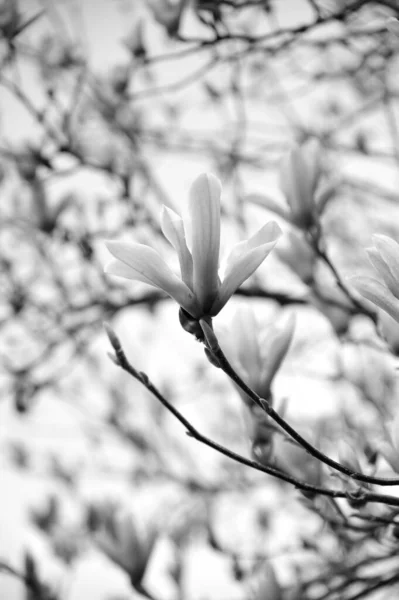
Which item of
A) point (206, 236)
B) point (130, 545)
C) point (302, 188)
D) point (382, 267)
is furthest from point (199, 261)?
point (130, 545)

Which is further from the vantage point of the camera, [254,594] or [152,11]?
[152,11]

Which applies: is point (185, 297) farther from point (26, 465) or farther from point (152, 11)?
point (26, 465)

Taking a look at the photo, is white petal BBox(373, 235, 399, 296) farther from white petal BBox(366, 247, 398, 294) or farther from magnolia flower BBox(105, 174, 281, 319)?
magnolia flower BBox(105, 174, 281, 319)

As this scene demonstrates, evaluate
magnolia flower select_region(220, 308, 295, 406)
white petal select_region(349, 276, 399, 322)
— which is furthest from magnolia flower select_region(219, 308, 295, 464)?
white petal select_region(349, 276, 399, 322)

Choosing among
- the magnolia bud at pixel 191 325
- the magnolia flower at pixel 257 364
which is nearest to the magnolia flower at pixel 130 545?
the magnolia flower at pixel 257 364

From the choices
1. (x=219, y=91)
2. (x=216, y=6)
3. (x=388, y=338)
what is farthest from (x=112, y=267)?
(x=219, y=91)

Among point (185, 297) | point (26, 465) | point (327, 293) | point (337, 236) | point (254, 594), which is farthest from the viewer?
point (26, 465)

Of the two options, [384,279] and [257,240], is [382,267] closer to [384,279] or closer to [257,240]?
[384,279]
